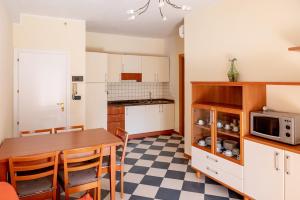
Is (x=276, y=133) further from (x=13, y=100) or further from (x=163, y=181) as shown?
(x=13, y=100)

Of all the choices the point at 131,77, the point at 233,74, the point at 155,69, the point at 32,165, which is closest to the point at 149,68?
the point at 155,69

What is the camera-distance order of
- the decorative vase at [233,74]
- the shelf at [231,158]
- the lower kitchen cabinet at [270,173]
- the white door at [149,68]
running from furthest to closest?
the white door at [149,68]
the decorative vase at [233,74]
the shelf at [231,158]
the lower kitchen cabinet at [270,173]

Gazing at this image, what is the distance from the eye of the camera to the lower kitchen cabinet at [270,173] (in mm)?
1939

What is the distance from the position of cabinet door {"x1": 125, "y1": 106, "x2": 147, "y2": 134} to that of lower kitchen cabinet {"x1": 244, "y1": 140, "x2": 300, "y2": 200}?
3103 mm

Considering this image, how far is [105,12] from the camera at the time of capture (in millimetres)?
3561

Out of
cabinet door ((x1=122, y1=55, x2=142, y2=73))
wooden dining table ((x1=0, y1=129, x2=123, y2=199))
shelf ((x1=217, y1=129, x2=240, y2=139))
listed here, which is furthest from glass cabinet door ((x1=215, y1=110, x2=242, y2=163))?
cabinet door ((x1=122, y1=55, x2=142, y2=73))

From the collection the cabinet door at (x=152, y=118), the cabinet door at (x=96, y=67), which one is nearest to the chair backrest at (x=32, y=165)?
the cabinet door at (x=96, y=67)

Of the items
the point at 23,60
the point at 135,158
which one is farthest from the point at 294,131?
the point at 23,60

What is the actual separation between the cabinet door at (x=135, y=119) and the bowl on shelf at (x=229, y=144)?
2.65 m

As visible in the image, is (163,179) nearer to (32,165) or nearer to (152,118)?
(32,165)

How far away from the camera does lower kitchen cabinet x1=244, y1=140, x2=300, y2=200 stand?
194cm

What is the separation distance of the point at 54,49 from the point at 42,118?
1.21 meters

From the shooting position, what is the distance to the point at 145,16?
3.79m

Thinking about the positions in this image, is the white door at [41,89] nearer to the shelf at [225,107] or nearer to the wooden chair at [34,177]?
the wooden chair at [34,177]
